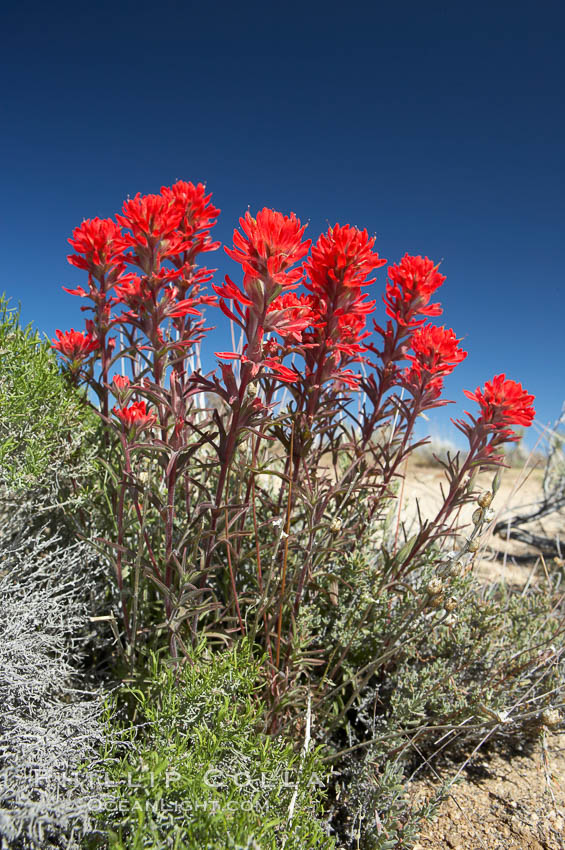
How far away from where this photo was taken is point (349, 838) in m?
1.66

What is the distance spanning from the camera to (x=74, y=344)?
7.00 feet

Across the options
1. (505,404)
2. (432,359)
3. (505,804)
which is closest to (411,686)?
(505,804)

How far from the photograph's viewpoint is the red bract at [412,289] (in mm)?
1880

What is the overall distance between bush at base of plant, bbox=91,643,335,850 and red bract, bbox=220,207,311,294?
1.18m

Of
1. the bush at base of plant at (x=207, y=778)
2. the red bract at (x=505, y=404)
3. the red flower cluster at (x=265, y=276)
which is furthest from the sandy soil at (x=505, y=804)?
the red flower cluster at (x=265, y=276)

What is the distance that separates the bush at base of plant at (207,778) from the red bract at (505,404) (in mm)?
1279

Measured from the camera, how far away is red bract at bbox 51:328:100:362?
212 cm

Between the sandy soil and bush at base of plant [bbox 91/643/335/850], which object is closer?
bush at base of plant [bbox 91/643/335/850]

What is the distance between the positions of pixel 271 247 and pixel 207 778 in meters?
1.41

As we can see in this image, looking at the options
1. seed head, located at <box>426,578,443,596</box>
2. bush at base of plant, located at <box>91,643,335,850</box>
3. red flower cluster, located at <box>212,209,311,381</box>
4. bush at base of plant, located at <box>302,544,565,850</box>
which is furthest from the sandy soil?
red flower cluster, located at <box>212,209,311,381</box>

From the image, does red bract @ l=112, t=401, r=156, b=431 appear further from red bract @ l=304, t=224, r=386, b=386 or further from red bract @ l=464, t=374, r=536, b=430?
red bract @ l=464, t=374, r=536, b=430

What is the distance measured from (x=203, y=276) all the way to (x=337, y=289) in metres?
0.54

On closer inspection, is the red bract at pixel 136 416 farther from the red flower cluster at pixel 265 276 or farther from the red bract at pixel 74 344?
the red bract at pixel 74 344

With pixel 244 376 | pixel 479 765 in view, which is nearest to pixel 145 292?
pixel 244 376
